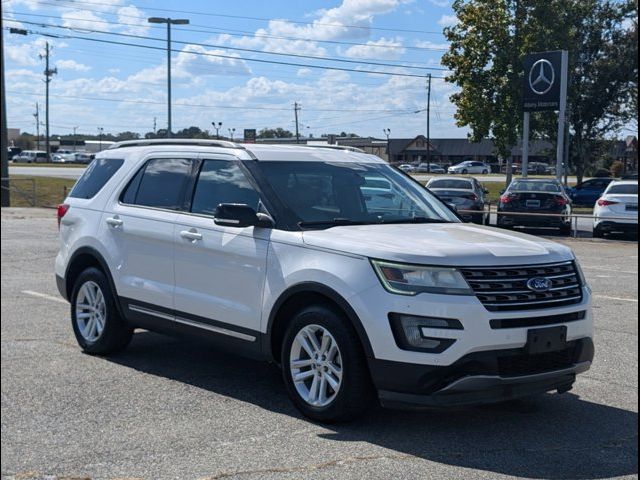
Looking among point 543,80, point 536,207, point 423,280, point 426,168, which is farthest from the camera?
point 426,168

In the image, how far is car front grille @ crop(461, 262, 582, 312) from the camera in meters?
5.10

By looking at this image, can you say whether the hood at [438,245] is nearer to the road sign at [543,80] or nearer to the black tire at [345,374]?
the black tire at [345,374]

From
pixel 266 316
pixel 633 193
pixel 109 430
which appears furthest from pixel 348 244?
pixel 633 193

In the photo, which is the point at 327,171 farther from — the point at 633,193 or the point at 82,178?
the point at 633,193

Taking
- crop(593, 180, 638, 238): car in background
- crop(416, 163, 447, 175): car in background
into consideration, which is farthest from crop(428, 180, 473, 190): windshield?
crop(593, 180, 638, 238): car in background

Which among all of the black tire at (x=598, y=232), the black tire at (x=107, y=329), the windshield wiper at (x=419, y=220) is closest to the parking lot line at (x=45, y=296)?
the black tire at (x=107, y=329)

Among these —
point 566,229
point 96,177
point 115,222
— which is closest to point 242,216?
point 115,222

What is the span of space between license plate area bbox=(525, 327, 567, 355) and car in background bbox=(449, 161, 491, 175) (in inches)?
1619

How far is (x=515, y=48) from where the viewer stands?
1834 cm

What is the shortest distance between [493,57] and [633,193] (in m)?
5.63

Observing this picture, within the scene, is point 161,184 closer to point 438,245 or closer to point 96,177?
point 96,177

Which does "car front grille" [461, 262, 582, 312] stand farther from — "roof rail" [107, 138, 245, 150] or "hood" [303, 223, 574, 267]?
"roof rail" [107, 138, 245, 150]

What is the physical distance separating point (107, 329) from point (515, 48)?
44.5 feet

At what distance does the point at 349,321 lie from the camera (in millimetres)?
5391
